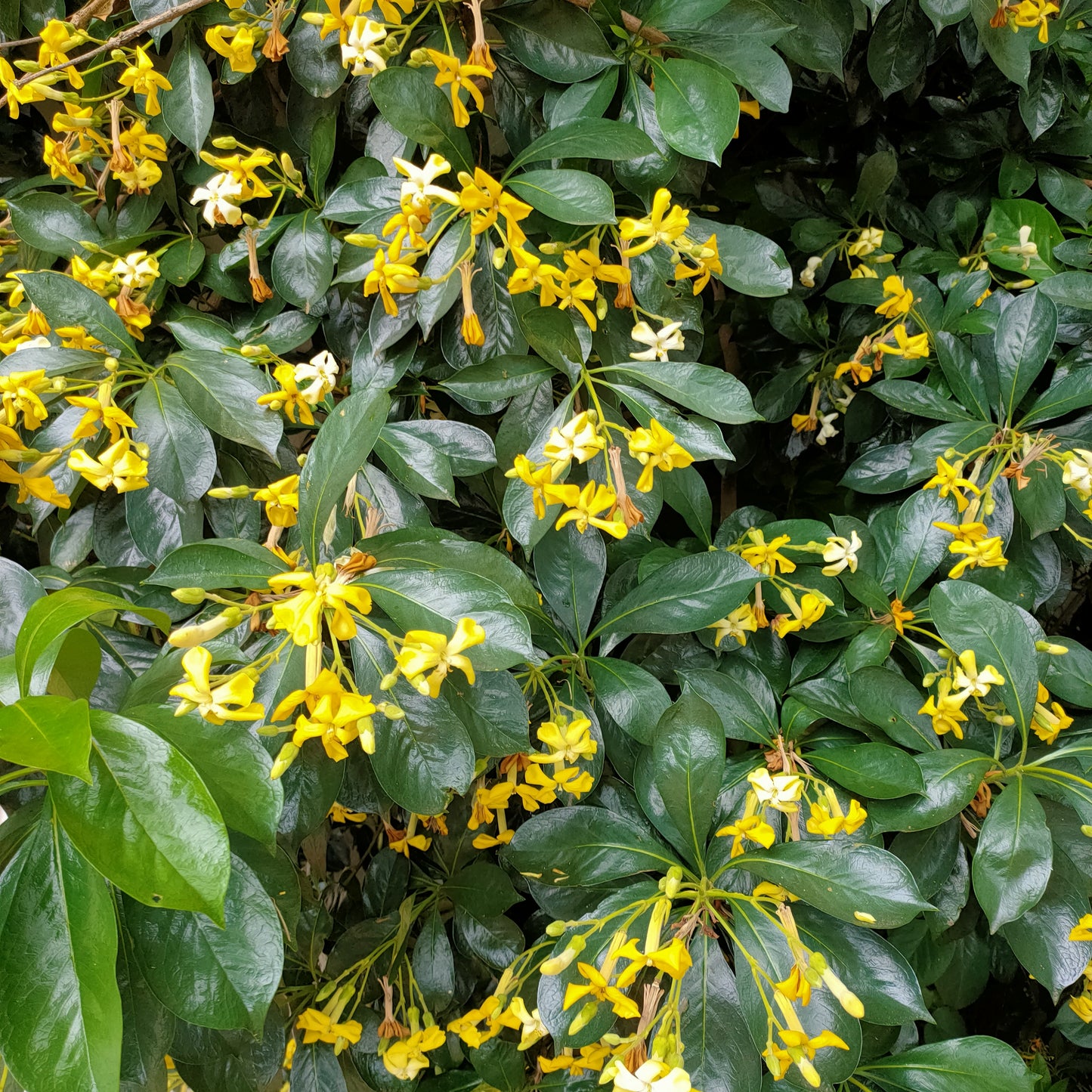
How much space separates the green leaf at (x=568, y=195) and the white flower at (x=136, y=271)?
0.35 metres

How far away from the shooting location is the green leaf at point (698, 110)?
2.42ft

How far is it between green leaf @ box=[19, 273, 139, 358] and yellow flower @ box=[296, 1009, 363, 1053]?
0.69 meters

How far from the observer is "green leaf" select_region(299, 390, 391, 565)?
57cm

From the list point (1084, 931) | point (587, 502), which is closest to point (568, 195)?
point (587, 502)

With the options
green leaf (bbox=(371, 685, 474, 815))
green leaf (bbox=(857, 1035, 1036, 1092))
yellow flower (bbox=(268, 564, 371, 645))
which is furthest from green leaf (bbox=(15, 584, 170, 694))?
green leaf (bbox=(857, 1035, 1036, 1092))

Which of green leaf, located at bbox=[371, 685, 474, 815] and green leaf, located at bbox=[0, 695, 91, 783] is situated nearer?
green leaf, located at bbox=[0, 695, 91, 783]

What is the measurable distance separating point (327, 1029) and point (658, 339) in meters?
0.77

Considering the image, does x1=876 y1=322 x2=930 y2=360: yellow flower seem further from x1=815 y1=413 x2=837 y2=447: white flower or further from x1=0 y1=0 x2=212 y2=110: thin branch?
x1=0 y1=0 x2=212 y2=110: thin branch

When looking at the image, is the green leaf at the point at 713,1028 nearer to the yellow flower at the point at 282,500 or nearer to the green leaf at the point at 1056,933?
the green leaf at the point at 1056,933

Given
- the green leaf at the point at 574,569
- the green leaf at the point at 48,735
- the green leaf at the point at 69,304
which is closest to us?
the green leaf at the point at 48,735

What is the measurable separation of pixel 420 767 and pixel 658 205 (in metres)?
0.49

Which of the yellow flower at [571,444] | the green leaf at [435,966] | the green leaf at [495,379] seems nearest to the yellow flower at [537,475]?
the yellow flower at [571,444]

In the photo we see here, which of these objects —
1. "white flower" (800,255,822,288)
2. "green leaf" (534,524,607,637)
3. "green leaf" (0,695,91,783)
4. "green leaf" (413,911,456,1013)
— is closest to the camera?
"green leaf" (0,695,91,783)

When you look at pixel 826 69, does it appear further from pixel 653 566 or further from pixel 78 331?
pixel 78 331
